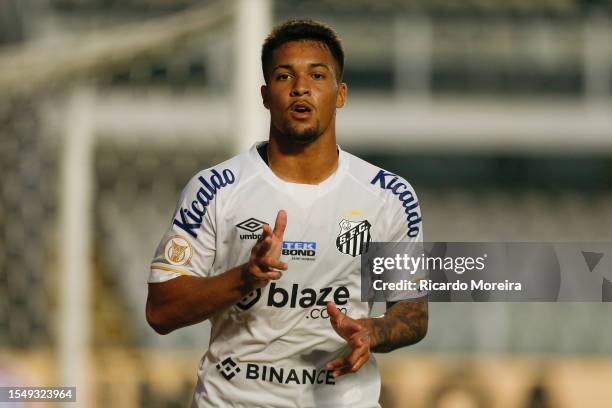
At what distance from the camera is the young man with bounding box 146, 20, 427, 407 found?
3365 mm

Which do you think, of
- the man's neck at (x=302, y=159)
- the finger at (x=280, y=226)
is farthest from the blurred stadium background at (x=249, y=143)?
the finger at (x=280, y=226)

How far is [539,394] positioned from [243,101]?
36.1ft

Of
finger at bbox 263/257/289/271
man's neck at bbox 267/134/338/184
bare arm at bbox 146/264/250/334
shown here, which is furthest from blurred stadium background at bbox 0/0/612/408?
finger at bbox 263/257/289/271

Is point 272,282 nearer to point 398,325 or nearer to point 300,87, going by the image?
point 398,325

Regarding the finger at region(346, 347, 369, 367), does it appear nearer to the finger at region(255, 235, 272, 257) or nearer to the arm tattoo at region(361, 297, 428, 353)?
the arm tattoo at region(361, 297, 428, 353)

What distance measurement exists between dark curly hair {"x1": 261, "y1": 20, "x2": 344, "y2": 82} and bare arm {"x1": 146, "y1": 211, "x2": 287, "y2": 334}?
603 millimetres

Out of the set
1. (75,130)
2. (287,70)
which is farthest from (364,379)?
(75,130)

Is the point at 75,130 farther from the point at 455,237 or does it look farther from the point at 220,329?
the point at 455,237

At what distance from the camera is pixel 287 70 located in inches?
133

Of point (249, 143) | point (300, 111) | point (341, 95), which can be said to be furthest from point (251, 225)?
point (249, 143)

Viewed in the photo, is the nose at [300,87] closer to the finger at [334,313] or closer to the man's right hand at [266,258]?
the man's right hand at [266,258]

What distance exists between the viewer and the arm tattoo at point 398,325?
3.25 m

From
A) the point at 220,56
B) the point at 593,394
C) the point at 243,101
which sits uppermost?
the point at 220,56

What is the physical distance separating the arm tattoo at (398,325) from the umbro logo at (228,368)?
0.48 meters
